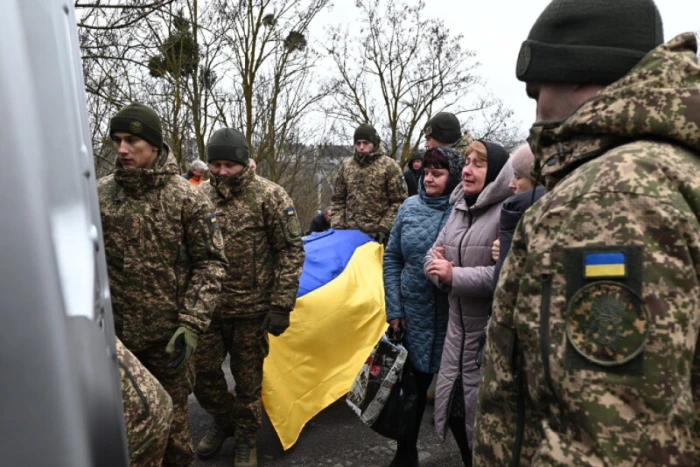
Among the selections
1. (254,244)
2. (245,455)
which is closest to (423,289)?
(254,244)

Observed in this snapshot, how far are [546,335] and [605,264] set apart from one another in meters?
0.18

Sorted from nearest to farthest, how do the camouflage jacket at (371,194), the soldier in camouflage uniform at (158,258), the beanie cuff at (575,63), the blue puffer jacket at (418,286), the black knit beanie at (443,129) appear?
the beanie cuff at (575,63)
the soldier in camouflage uniform at (158,258)
the blue puffer jacket at (418,286)
the black knit beanie at (443,129)
the camouflage jacket at (371,194)

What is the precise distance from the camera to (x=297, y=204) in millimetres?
20578

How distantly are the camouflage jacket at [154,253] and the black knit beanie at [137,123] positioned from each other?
0.18 m

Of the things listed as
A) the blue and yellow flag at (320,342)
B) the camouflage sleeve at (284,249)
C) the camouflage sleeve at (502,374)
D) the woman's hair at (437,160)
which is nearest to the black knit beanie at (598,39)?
the camouflage sleeve at (502,374)

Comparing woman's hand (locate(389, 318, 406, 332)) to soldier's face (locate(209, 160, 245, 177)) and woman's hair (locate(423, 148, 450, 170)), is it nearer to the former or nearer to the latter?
woman's hair (locate(423, 148, 450, 170))

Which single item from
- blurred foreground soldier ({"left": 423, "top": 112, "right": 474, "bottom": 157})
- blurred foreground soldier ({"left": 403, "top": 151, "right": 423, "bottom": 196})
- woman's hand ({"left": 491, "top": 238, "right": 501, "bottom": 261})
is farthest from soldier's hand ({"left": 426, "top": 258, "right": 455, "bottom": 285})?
blurred foreground soldier ({"left": 403, "top": 151, "right": 423, "bottom": 196})

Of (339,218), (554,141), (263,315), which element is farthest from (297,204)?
(554,141)

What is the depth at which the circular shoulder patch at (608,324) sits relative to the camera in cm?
111

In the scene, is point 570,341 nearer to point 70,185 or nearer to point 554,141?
point 554,141

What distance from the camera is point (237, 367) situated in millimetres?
4188

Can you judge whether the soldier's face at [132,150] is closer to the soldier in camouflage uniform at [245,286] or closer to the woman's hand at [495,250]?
the soldier in camouflage uniform at [245,286]

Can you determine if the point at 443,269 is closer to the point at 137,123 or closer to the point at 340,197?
the point at 137,123

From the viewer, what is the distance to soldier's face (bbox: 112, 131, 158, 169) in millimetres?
3389
